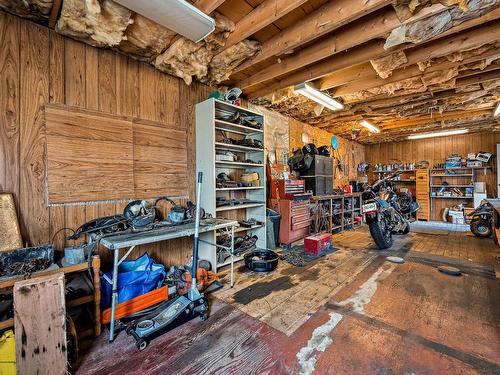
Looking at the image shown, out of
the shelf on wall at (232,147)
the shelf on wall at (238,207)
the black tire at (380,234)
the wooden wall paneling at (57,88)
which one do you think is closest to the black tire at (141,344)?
the wooden wall paneling at (57,88)

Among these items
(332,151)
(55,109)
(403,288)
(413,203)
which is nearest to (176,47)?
(55,109)

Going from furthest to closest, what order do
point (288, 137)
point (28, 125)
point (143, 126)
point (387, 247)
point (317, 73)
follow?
point (288, 137) → point (387, 247) → point (317, 73) → point (143, 126) → point (28, 125)

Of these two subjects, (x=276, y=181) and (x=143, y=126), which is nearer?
(x=143, y=126)

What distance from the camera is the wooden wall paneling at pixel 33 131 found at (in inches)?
81.8

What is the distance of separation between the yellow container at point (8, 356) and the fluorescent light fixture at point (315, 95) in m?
3.86

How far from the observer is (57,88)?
7.34 feet

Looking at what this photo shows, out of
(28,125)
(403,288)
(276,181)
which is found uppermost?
(28,125)

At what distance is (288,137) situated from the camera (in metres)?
5.29

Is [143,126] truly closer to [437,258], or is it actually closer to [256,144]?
[256,144]

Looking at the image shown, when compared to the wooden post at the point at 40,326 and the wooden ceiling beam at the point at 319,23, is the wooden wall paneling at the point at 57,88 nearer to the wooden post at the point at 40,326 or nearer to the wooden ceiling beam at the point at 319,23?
the wooden post at the point at 40,326

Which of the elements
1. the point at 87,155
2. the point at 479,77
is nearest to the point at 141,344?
the point at 87,155

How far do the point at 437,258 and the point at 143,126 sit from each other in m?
4.66

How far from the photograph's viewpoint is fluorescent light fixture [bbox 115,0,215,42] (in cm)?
185

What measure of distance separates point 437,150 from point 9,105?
9.84m
